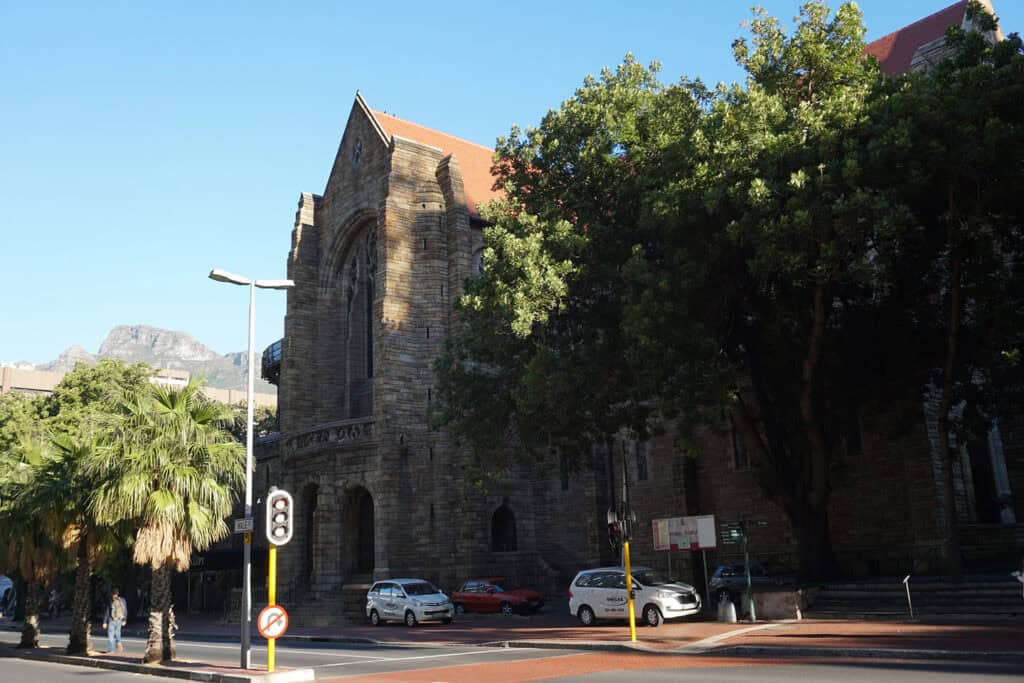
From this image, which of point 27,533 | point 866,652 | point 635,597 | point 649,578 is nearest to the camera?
point 866,652

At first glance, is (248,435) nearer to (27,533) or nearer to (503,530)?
(27,533)

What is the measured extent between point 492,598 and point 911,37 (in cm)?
2979

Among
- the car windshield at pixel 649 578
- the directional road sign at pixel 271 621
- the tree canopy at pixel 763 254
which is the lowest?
the car windshield at pixel 649 578

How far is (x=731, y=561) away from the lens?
1259 inches

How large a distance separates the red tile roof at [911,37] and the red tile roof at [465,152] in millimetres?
18902

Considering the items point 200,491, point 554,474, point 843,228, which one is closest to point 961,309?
point 843,228

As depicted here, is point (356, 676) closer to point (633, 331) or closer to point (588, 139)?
point (633, 331)

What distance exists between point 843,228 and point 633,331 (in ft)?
16.8

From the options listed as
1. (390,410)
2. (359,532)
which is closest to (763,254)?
(390,410)

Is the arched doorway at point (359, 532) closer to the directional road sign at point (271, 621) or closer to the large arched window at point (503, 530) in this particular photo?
the large arched window at point (503, 530)

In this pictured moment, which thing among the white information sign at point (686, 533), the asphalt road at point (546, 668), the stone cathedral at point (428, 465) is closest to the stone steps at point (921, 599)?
the white information sign at point (686, 533)

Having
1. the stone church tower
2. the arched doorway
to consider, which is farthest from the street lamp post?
the arched doorway

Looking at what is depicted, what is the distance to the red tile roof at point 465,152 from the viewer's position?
142ft

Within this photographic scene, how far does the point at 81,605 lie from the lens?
68.9 ft
